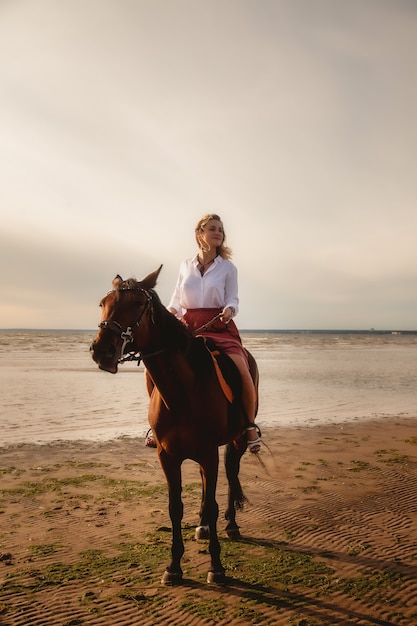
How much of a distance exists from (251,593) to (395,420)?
10542 mm

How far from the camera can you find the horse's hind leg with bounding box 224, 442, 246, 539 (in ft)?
18.0

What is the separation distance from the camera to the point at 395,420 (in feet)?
43.8

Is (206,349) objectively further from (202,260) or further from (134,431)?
(134,431)

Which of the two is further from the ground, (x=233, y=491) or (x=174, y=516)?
(x=174, y=516)

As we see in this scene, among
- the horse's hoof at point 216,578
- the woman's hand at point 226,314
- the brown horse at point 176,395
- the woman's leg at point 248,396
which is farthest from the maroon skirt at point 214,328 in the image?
the horse's hoof at point 216,578

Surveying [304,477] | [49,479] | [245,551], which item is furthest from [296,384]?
[245,551]

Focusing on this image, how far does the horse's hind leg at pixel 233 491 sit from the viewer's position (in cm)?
547

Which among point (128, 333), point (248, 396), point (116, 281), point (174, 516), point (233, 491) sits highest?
point (116, 281)

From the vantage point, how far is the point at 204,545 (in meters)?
5.22

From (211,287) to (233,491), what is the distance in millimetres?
2632

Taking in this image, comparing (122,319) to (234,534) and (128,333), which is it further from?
(234,534)

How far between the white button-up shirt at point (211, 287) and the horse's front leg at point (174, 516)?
1.72m

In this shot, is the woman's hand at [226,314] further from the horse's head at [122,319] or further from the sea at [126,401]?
the sea at [126,401]

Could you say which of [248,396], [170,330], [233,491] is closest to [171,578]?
[233,491]
